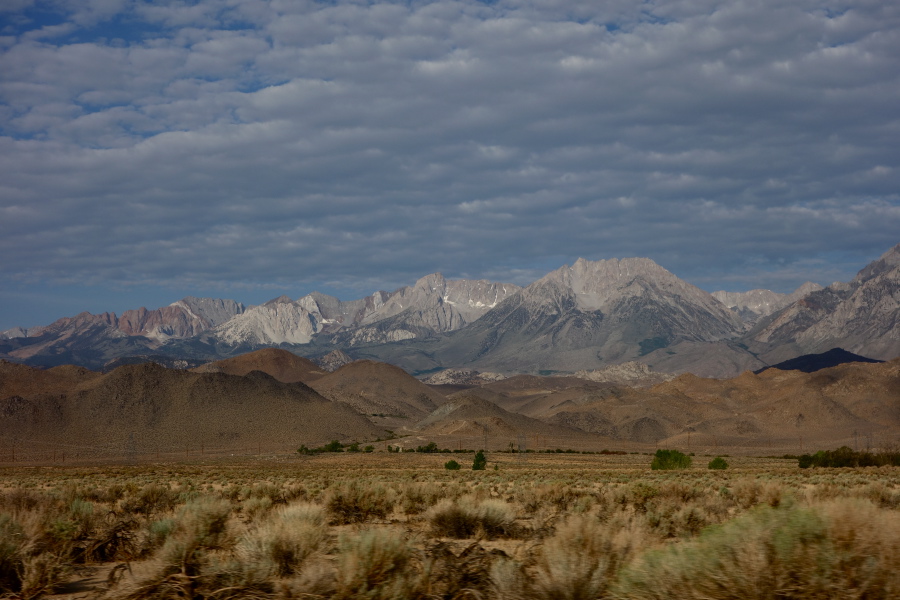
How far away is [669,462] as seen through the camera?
62594 millimetres

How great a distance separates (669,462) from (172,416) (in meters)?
98.4

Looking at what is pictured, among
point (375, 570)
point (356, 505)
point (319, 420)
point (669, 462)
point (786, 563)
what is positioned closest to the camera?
point (786, 563)

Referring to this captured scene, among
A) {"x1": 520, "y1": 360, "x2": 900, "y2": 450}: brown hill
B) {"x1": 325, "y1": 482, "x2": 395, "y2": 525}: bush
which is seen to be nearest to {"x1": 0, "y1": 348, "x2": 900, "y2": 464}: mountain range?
{"x1": 520, "y1": 360, "x2": 900, "y2": 450}: brown hill

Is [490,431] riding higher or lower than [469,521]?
lower

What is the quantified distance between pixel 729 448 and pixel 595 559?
133249 millimetres

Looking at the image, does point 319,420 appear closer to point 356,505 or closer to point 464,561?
point 356,505

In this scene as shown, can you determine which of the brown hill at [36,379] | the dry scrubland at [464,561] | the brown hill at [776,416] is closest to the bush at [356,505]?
the dry scrubland at [464,561]

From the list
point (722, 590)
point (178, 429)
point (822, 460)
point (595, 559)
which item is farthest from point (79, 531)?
point (178, 429)

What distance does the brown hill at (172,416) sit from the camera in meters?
118

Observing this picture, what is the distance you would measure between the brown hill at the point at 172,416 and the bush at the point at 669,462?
223 feet

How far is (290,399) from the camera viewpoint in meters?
152

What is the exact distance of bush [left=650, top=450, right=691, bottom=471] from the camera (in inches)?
2445

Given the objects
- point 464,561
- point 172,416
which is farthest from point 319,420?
point 464,561

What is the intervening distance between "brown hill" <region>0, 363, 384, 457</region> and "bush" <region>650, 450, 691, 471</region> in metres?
68.0
